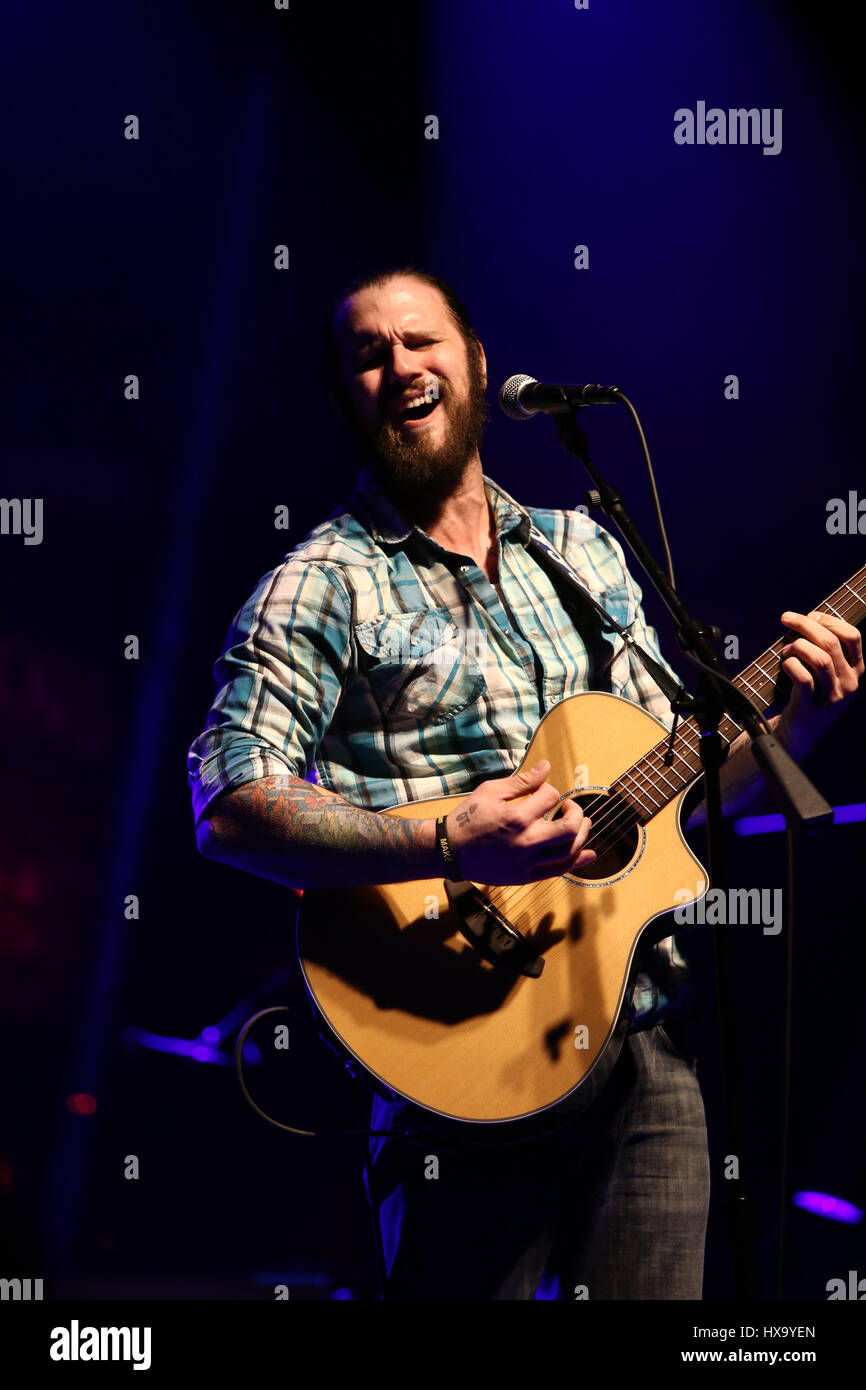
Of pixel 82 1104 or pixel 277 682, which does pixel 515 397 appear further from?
pixel 82 1104

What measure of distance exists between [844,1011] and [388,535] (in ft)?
6.74

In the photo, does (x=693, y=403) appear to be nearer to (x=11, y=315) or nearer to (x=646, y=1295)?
(x=11, y=315)

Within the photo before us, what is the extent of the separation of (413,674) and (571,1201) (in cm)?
102


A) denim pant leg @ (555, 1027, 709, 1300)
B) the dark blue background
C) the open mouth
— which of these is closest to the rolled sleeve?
the open mouth

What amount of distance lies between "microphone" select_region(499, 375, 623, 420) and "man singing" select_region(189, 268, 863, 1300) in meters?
0.39

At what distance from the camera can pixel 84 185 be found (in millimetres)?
3510

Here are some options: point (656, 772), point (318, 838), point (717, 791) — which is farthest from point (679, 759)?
point (318, 838)

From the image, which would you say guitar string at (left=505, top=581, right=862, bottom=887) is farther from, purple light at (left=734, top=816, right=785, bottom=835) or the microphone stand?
purple light at (left=734, top=816, right=785, bottom=835)

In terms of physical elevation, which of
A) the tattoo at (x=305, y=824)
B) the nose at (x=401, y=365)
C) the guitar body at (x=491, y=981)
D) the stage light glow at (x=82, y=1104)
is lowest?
the stage light glow at (x=82, y=1104)

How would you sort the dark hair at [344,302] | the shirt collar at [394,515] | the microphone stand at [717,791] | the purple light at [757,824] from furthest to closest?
the purple light at [757,824] < the dark hair at [344,302] < the shirt collar at [394,515] < the microphone stand at [717,791]

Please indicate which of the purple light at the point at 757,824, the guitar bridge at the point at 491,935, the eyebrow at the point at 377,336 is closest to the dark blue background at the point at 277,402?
the purple light at the point at 757,824

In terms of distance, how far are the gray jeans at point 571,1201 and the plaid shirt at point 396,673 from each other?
6.2 inches

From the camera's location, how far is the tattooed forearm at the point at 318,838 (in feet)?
6.62

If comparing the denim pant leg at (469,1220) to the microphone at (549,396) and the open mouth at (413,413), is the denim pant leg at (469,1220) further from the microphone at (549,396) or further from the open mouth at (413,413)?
the open mouth at (413,413)
